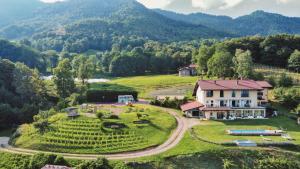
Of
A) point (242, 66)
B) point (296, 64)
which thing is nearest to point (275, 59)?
point (296, 64)

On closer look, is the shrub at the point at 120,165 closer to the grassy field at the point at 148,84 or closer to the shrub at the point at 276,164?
the shrub at the point at 276,164

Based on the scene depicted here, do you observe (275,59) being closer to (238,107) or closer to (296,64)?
(296,64)

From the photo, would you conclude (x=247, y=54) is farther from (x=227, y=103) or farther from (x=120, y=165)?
(x=120, y=165)

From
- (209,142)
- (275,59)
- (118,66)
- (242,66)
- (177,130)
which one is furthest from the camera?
(118,66)

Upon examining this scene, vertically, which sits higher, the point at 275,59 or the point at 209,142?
the point at 275,59

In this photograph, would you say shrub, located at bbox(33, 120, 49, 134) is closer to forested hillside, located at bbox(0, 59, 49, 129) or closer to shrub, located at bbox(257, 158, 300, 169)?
forested hillside, located at bbox(0, 59, 49, 129)

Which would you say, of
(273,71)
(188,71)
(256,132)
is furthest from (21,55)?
(256,132)

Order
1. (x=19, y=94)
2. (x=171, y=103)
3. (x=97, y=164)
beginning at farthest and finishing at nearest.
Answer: (x=19, y=94) < (x=171, y=103) < (x=97, y=164)

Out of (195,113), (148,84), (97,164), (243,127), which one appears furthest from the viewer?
(148,84)
